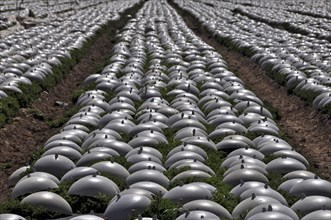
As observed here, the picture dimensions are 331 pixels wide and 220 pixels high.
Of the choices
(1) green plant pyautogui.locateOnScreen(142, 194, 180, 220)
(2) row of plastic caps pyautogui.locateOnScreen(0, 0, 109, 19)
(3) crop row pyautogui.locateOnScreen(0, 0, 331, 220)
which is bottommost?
(2) row of plastic caps pyautogui.locateOnScreen(0, 0, 109, 19)

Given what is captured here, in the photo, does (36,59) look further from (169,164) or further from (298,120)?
(169,164)

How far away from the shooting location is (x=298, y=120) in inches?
1013

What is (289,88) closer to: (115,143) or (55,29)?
(115,143)

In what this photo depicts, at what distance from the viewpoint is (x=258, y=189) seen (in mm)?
14305

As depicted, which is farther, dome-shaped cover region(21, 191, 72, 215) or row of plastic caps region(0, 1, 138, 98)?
row of plastic caps region(0, 1, 138, 98)

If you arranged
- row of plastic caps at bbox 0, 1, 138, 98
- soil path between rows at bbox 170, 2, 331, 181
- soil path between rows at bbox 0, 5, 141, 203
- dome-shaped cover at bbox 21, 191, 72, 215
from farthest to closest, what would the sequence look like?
row of plastic caps at bbox 0, 1, 138, 98 < soil path between rows at bbox 170, 2, 331, 181 < soil path between rows at bbox 0, 5, 141, 203 < dome-shaped cover at bbox 21, 191, 72, 215

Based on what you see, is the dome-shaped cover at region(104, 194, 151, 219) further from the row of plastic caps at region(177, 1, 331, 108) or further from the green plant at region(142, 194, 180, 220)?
the row of plastic caps at region(177, 1, 331, 108)

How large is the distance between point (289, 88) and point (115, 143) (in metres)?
14.6

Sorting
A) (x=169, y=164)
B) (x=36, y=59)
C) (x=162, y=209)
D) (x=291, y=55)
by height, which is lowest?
(x=36, y=59)

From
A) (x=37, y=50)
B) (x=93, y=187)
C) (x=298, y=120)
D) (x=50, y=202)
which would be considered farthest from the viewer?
(x=37, y=50)

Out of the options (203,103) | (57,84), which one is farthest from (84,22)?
(203,103)

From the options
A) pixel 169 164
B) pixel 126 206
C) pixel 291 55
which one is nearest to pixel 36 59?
pixel 291 55

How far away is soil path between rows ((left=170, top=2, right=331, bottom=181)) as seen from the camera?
818 inches

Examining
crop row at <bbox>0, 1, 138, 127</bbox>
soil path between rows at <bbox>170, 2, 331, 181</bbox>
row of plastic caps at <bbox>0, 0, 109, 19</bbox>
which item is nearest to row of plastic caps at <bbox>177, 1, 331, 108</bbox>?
soil path between rows at <bbox>170, 2, 331, 181</bbox>
